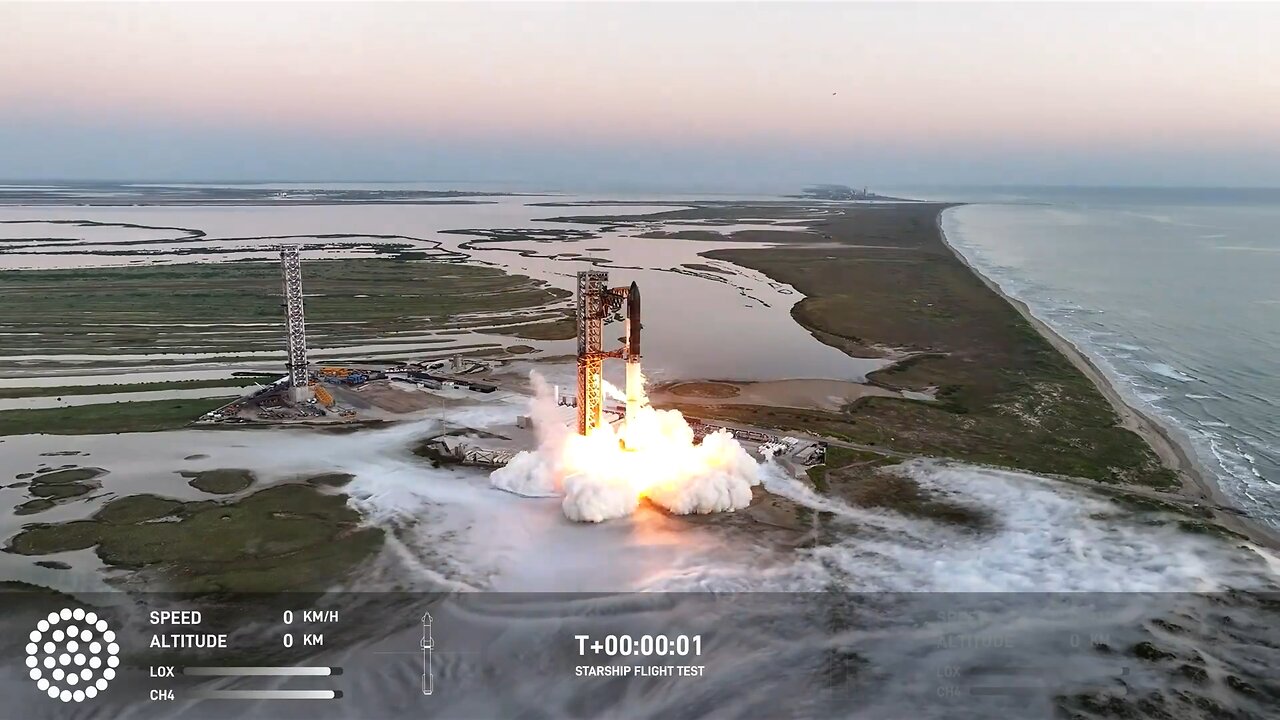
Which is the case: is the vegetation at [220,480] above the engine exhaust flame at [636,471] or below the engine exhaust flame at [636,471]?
below

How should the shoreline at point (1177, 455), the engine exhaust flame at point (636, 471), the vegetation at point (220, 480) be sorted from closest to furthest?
the engine exhaust flame at point (636, 471) → the shoreline at point (1177, 455) → the vegetation at point (220, 480)

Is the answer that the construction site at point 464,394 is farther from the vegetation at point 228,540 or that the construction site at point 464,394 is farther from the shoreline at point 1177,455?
the shoreline at point 1177,455

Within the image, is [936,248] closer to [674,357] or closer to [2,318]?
[674,357]

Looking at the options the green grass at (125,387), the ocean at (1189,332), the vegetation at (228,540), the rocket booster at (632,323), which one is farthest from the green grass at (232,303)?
the ocean at (1189,332)

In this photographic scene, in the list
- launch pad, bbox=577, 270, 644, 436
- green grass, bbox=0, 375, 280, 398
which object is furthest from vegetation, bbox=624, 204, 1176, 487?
green grass, bbox=0, 375, 280, 398

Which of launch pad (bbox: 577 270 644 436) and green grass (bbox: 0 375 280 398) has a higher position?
launch pad (bbox: 577 270 644 436)

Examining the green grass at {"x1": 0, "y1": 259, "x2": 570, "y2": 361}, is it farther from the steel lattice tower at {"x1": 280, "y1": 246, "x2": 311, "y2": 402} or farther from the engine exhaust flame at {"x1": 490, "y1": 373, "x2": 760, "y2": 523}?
the engine exhaust flame at {"x1": 490, "y1": 373, "x2": 760, "y2": 523}

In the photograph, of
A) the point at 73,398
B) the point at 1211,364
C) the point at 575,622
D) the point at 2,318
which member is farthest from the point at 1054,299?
the point at 2,318
